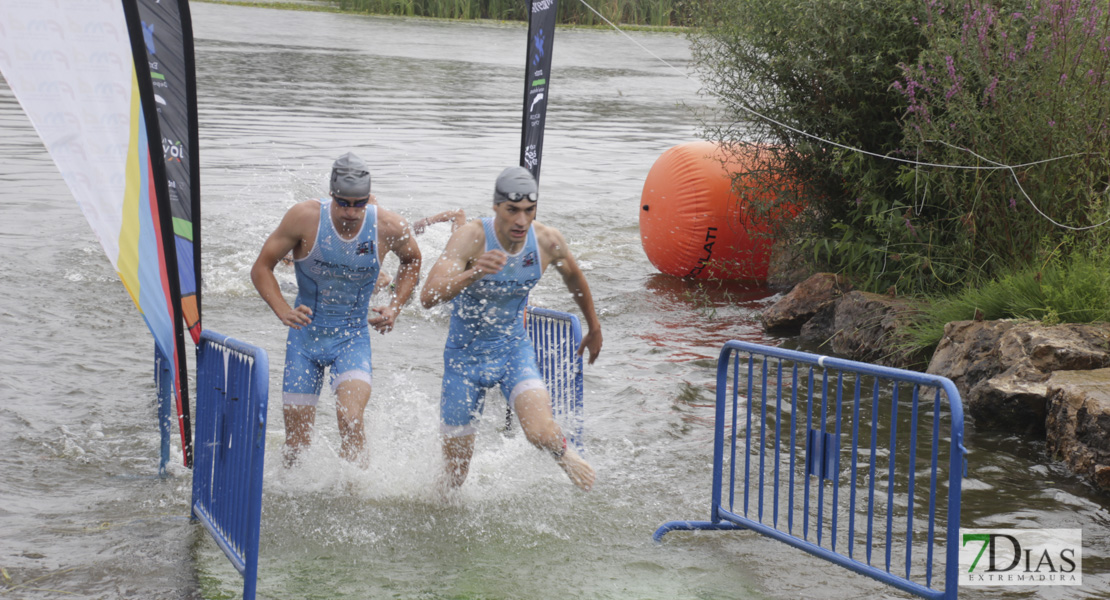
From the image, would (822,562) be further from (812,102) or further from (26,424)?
(812,102)

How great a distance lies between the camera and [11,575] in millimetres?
4691

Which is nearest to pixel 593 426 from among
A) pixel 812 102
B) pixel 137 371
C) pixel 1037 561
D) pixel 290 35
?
pixel 1037 561

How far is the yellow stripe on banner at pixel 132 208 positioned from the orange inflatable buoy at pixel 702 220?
779 centimetres

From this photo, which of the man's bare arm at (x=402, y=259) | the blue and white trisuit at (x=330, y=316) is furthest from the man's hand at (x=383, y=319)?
the blue and white trisuit at (x=330, y=316)

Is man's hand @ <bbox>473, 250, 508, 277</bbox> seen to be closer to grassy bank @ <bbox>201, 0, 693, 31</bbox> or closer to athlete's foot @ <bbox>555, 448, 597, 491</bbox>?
athlete's foot @ <bbox>555, 448, 597, 491</bbox>

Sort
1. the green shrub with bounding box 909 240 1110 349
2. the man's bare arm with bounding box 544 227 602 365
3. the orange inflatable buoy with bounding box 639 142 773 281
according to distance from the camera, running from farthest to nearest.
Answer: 1. the orange inflatable buoy with bounding box 639 142 773 281
2. the green shrub with bounding box 909 240 1110 349
3. the man's bare arm with bounding box 544 227 602 365

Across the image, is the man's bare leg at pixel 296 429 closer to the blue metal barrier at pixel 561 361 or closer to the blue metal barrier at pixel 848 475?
the blue metal barrier at pixel 561 361

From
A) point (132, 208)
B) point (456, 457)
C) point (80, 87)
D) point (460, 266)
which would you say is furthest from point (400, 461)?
point (80, 87)

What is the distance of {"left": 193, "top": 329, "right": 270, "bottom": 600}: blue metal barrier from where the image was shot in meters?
4.15

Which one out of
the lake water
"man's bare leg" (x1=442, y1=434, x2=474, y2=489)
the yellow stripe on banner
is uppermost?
the yellow stripe on banner

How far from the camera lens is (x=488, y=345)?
5.49m

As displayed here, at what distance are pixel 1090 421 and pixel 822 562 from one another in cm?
212
